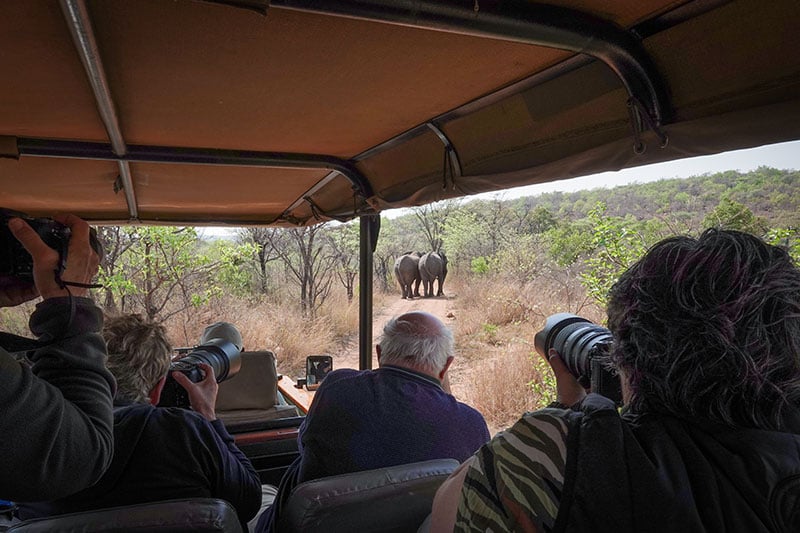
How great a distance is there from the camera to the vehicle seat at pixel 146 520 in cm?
121

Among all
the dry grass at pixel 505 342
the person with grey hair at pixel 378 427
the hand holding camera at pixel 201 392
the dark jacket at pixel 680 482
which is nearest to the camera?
the dark jacket at pixel 680 482

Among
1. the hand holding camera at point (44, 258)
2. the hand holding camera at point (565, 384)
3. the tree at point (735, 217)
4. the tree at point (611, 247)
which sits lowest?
the hand holding camera at point (565, 384)

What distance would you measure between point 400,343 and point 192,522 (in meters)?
0.99

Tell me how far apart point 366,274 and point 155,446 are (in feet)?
7.79

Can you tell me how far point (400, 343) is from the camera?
2.08m

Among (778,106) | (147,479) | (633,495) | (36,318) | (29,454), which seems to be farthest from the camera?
(147,479)

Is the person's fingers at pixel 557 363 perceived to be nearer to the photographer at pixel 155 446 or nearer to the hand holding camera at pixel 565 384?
the hand holding camera at pixel 565 384

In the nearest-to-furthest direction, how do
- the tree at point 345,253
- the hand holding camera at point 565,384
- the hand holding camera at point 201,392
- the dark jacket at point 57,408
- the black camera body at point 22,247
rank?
1. the dark jacket at point 57,408
2. the black camera body at point 22,247
3. the hand holding camera at point 565,384
4. the hand holding camera at point 201,392
5. the tree at point 345,253

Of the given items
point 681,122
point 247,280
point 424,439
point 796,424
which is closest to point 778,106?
point 681,122

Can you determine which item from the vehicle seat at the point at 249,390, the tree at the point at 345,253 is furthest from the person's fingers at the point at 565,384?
the tree at the point at 345,253

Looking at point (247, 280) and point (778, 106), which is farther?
point (247, 280)

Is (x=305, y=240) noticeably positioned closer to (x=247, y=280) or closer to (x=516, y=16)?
(x=247, y=280)

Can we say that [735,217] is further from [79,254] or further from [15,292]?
[15,292]

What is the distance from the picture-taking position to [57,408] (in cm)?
95
